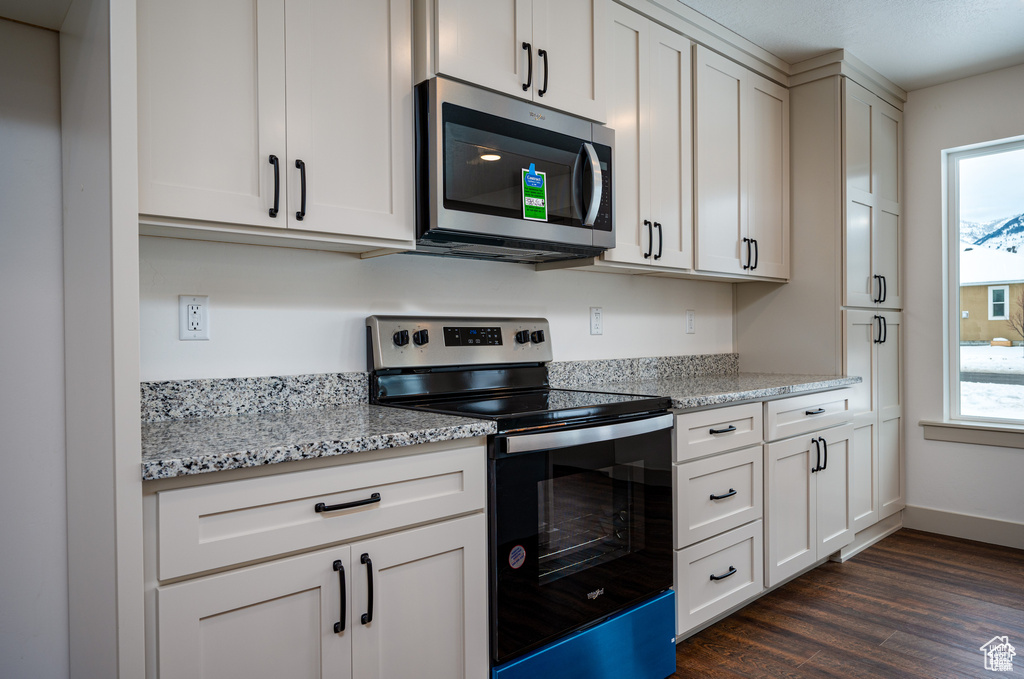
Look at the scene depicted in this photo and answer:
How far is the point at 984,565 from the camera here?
9.64 feet

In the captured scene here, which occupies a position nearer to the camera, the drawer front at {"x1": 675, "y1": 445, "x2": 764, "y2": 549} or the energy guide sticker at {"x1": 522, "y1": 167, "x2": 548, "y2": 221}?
the energy guide sticker at {"x1": 522, "y1": 167, "x2": 548, "y2": 221}

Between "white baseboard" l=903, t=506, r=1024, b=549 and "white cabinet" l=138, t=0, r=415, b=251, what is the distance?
3.28 m

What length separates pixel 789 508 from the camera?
2.57 meters

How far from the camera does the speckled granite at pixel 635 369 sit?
2.47 m

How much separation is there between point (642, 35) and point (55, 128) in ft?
6.18

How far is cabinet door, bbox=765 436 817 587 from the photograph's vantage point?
8.08ft

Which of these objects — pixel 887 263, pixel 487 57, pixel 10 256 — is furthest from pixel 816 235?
pixel 10 256

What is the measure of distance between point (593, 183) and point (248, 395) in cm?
120

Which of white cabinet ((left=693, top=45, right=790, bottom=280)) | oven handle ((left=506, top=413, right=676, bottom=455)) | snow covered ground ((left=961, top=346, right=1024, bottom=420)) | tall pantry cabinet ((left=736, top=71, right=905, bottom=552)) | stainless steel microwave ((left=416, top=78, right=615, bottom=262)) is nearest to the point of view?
oven handle ((left=506, top=413, right=676, bottom=455))

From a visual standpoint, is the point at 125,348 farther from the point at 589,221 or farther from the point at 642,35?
the point at 642,35

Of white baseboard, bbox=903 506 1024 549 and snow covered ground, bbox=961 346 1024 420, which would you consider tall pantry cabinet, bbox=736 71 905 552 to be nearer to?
white baseboard, bbox=903 506 1024 549
